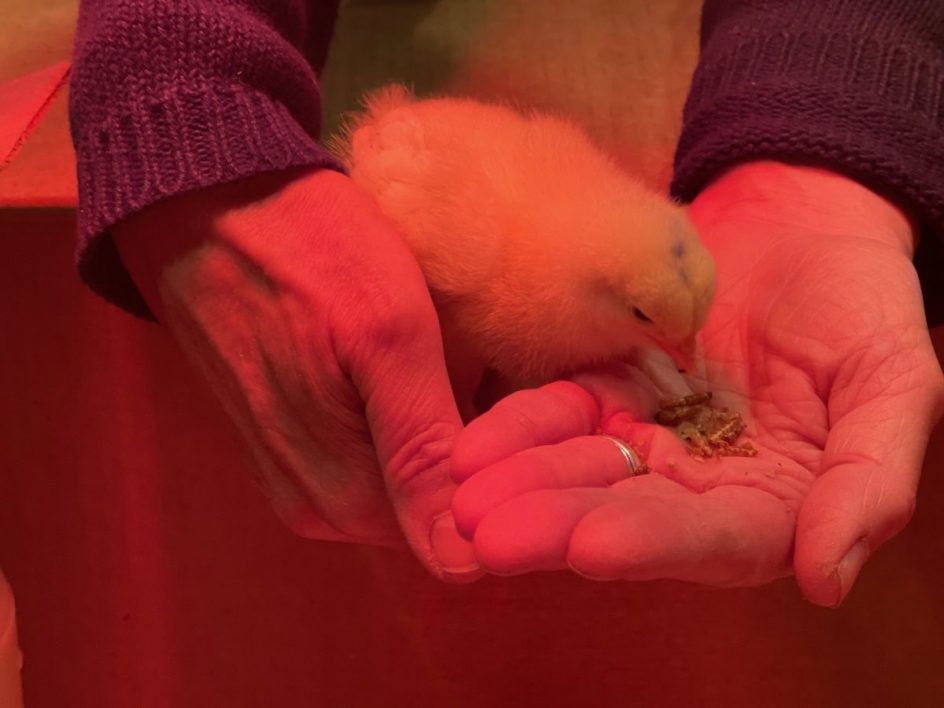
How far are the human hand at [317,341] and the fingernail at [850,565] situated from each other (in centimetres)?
28

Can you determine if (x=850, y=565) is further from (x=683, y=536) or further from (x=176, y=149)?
(x=176, y=149)

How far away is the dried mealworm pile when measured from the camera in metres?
0.81

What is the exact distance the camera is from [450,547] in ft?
2.27

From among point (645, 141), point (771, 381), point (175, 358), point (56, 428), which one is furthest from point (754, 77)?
point (56, 428)

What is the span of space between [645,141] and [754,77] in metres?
0.25

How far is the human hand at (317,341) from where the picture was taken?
2.40 ft

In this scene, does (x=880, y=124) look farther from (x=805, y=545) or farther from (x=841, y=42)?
(x=805, y=545)

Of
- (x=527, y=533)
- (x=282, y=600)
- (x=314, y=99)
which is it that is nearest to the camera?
(x=527, y=533)

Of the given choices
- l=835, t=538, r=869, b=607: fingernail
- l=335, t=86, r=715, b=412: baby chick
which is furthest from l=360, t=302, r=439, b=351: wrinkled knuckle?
l=835, t=538, r=869, b=607: fingernail

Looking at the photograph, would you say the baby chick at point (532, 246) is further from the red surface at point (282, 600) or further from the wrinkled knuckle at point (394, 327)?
the red surface at point (282, 600)

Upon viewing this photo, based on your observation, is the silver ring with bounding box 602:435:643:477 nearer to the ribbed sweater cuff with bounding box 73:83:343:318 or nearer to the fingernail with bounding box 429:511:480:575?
the fingernail with bounding box 429:511:480:575

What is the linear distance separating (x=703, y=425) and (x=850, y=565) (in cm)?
21

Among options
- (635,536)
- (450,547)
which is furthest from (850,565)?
(450,547)

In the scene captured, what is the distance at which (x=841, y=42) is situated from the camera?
1.09 meters
